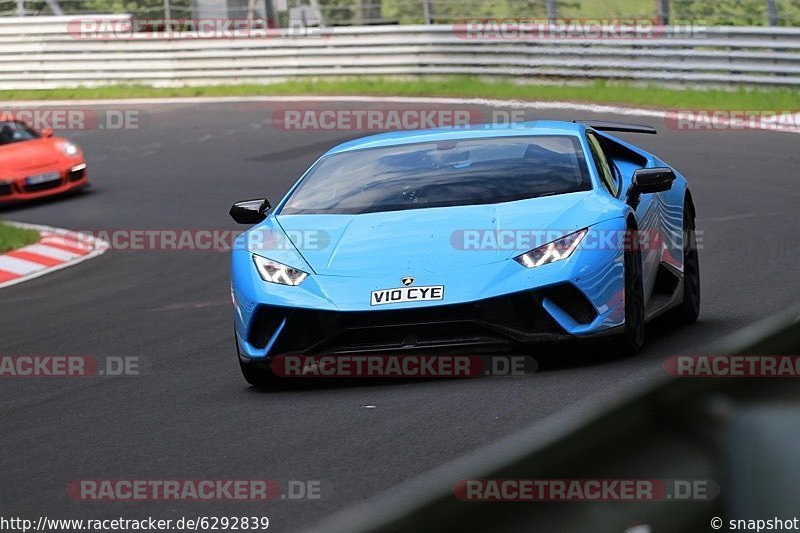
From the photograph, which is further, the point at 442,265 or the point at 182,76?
the point at 182,76

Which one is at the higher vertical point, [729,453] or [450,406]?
[729,453]

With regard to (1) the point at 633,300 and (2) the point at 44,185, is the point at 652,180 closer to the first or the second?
(1) the point at 633,300

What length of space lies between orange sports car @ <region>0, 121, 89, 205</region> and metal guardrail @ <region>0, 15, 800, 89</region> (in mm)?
8303

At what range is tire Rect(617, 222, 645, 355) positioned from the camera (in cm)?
651

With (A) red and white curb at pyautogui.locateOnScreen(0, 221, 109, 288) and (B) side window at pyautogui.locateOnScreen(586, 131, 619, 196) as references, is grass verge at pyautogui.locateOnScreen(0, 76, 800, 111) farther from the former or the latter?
(B) side window at pyautogui.locateOnScreen(586, 131, 619, 196)

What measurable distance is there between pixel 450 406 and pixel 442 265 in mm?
776

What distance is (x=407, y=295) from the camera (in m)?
6.23

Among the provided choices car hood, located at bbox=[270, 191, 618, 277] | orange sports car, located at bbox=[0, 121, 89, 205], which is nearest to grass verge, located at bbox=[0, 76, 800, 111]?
orange sports car, located at bbox=[0, 121, 89, 205]

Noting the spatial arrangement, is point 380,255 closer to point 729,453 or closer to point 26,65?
point 729,453

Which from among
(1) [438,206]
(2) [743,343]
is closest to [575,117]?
(1) [438,206]

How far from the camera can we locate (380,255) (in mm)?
6477

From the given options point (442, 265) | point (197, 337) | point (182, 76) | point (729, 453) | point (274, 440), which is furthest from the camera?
point (182, 76)

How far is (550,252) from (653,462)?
469cm

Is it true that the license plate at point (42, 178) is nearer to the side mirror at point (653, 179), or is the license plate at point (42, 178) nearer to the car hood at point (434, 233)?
the car hood at point (434, 233)
